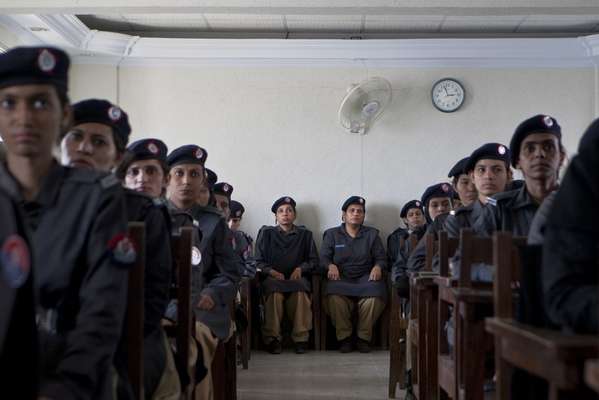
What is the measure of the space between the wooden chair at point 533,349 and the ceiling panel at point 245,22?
5.74m

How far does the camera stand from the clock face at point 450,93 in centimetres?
784

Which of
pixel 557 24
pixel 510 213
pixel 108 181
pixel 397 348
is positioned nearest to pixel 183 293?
pixel 108 181

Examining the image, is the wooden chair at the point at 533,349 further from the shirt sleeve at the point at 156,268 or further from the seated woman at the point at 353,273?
the seated woman at the point at 353,273

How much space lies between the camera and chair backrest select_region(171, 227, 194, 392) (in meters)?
2.44

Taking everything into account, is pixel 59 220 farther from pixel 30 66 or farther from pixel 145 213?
pixel 145 213

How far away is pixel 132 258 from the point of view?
5.71 ft

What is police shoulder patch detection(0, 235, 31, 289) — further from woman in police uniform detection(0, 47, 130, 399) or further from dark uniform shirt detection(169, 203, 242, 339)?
dark uniform shirt detection(169, 203, 242, 339)

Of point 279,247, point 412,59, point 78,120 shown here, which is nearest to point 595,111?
point 412,59

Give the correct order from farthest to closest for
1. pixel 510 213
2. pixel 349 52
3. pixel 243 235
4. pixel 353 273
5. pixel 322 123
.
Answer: pixel 322 123
pixel 349 52
pixel 353 273
pixel 243 235
pixel 510 213

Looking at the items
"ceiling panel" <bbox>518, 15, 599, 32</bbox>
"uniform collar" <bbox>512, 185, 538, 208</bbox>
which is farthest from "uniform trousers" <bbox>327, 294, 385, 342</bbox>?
"uniform collar" <bbox>512, 185, 538, 208</bbox>

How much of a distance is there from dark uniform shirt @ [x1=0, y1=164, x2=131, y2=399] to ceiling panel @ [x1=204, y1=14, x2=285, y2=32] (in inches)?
226

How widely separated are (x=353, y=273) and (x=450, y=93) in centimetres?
205

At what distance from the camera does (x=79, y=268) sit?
169cm

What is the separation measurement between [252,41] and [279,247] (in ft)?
6.60
